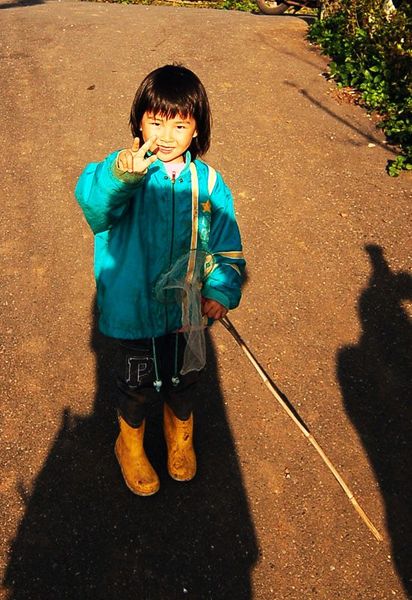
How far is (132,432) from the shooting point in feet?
10.3

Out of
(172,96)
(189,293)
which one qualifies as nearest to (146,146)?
(172,96)

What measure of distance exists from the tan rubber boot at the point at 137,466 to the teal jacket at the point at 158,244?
741mm

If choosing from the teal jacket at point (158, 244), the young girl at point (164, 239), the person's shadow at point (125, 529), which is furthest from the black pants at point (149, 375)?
the person's shadow at point (125, 529)

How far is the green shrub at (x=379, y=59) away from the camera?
657 cm

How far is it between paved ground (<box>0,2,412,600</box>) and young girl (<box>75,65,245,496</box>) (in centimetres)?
83

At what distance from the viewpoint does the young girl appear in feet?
8.00

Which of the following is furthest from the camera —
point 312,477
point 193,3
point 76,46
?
point 193,3

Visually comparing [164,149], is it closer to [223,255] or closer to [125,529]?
[223,255]

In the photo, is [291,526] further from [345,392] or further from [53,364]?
[53,364]

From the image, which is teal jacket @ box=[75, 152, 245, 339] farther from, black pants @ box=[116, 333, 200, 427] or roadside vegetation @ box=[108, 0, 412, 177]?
roadside vegetation @ box=[108, 0, 412, 177]

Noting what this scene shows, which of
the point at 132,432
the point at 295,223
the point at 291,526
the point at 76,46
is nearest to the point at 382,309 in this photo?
the point at 295,223

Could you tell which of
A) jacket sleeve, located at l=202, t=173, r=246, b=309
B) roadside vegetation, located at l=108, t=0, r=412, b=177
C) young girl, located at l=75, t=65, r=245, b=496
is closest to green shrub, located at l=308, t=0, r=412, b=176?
roadside vegetation, located at l=108, t=0, r=412, b=177

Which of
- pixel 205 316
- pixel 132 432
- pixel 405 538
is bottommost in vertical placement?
pixel 405 538

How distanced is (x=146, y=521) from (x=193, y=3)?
16469mm
